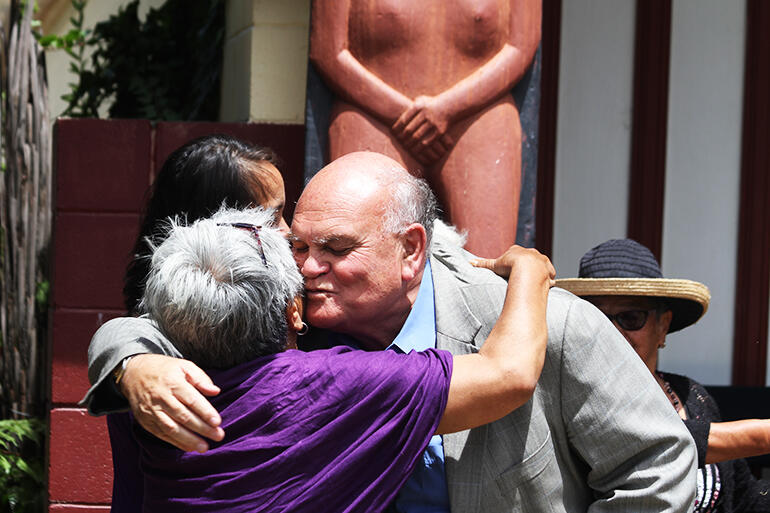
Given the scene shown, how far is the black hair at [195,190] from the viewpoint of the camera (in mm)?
2248

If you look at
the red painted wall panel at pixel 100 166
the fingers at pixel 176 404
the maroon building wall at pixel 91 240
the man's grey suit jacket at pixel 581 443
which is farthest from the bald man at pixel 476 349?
the red painted wall panel at pixel 100 166

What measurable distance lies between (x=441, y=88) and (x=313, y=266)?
111 cm

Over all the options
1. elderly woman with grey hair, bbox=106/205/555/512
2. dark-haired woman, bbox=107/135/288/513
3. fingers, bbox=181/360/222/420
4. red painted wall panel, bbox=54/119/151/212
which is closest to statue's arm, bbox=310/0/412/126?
dark-haired woman, bbox=107/135/288/513

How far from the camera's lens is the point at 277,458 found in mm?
1594

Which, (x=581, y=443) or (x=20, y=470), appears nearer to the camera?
(x=581, y=443)

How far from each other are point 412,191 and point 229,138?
62cm

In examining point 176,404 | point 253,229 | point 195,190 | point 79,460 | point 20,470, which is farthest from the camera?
point 20,470

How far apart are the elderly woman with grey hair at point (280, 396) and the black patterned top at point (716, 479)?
105 cm

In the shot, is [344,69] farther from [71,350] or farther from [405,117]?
[71,350]

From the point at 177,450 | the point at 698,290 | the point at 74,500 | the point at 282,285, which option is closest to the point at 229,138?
the point at 282,285

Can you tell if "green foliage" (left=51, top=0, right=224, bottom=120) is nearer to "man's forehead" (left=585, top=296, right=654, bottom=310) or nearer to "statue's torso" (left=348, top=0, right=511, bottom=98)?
"statue's torso" (left=348, top=0, right=511, bottom=98)

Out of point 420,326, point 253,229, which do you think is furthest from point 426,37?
point 253,229

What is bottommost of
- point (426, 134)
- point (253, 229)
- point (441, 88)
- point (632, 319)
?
point (632, 319)

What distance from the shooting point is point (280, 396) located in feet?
5.30
